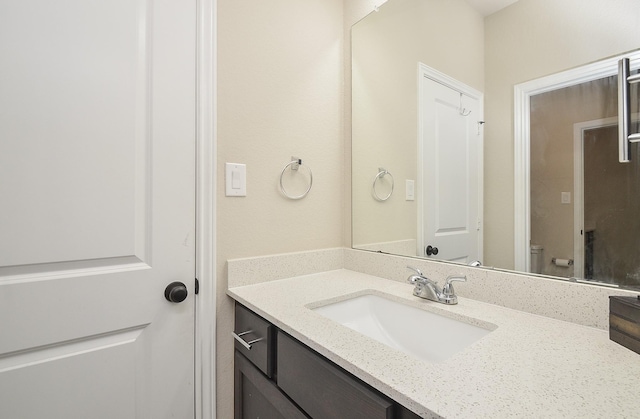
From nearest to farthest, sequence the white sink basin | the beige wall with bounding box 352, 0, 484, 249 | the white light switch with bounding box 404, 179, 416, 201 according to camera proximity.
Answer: the white sink basin < the beige wall with bounding box 352, 0, 484, 249 < the white light switch with bounding box 404, 179, 416, 201

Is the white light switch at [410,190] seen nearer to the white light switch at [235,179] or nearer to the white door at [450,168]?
the white door at [450,168]

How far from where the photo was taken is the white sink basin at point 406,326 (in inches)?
31.8

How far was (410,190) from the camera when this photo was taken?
1.20 meters

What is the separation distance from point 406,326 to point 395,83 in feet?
3.25

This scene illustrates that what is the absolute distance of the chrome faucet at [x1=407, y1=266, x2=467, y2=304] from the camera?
89 centimetres

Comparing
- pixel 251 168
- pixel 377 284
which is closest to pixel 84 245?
pixel 251 168

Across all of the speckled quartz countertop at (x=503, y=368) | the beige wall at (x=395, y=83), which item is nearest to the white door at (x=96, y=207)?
the speckled quartz countertop at (x=503, y=368)

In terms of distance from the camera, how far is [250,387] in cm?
94

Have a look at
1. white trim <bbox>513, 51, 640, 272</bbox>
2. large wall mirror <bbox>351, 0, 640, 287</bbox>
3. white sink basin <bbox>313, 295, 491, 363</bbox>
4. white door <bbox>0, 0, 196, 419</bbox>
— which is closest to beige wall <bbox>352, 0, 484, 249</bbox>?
large wall mirror <bbox>351, 0, 640, 287</bbox>

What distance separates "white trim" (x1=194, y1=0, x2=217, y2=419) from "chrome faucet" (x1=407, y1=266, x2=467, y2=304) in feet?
2.32

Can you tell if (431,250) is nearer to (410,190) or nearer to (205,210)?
(410,190)

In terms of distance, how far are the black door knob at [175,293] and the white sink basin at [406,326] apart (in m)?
0.44

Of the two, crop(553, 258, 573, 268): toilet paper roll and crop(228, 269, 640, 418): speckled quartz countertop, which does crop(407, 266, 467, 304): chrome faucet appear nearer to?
crop(228, 269, 640, 418): speckled quartz countertop

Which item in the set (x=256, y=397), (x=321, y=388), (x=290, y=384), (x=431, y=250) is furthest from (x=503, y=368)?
(x=256, y=397)
